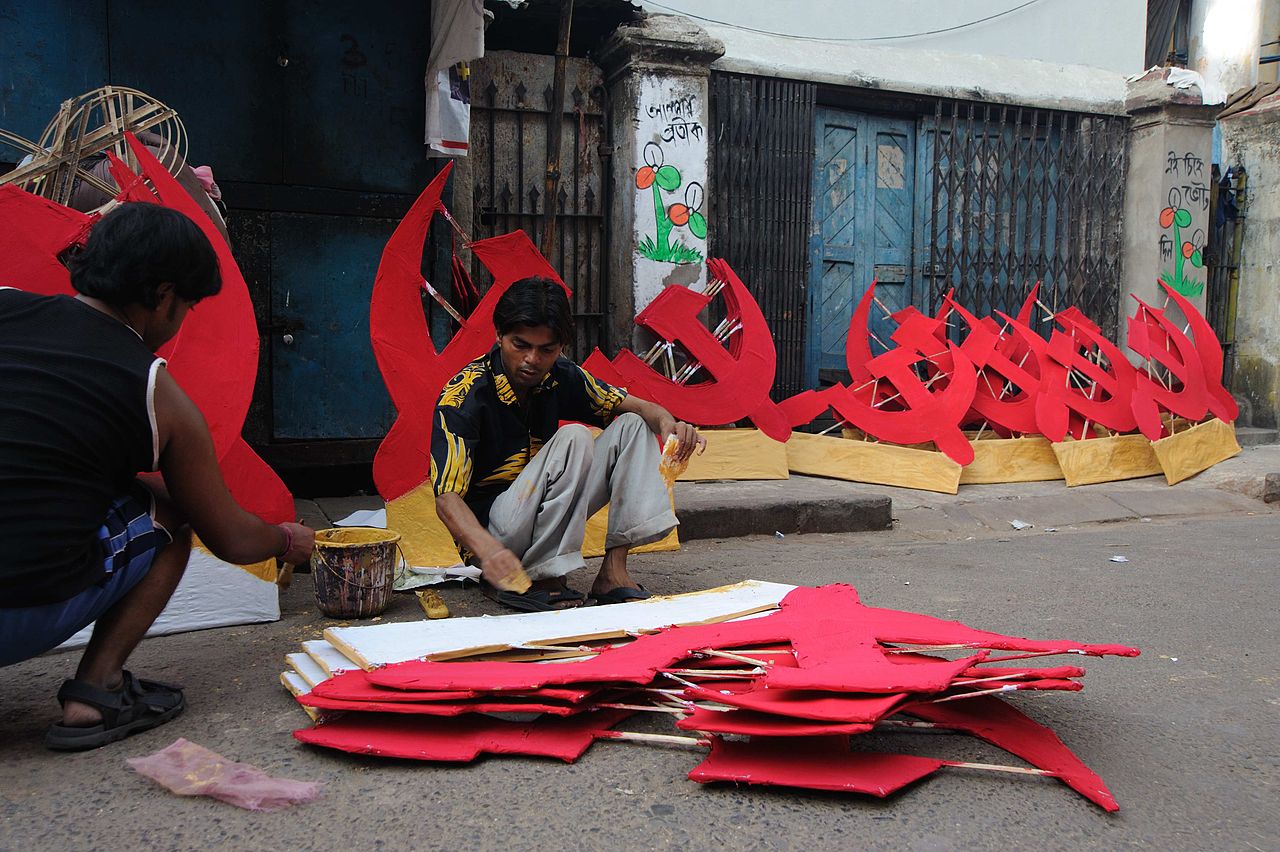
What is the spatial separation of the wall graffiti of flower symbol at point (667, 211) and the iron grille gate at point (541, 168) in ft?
1.06

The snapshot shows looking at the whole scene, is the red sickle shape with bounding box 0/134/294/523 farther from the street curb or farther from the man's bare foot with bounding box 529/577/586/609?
the street curb

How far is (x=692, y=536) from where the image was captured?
4.76 meters

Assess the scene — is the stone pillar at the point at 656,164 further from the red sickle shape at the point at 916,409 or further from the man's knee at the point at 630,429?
the man's knee at the point at 630,429

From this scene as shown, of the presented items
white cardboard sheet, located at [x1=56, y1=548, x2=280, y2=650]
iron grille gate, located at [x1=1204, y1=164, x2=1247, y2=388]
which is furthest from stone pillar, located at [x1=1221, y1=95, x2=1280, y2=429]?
white cardboard sheet, located at [x1=56, y1=548, x2=280, y2=650]

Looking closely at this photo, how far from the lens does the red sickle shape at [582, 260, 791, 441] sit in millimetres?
5719

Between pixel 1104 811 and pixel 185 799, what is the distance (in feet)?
5.50

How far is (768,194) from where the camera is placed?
22.2ft

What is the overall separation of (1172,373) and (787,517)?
3498 millimetres

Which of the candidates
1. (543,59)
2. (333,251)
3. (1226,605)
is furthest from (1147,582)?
(543,59)

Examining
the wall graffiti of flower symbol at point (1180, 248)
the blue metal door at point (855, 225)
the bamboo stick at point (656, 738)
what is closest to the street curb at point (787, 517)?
the blue metal door at point (855, 225)

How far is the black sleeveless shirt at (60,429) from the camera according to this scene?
5.88ft

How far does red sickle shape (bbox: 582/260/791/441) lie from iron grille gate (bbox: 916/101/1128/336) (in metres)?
2.17

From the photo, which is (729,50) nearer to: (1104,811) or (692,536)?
(692,536)

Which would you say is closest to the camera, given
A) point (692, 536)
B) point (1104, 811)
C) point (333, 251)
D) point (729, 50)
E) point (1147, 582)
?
point (1104, 811)
